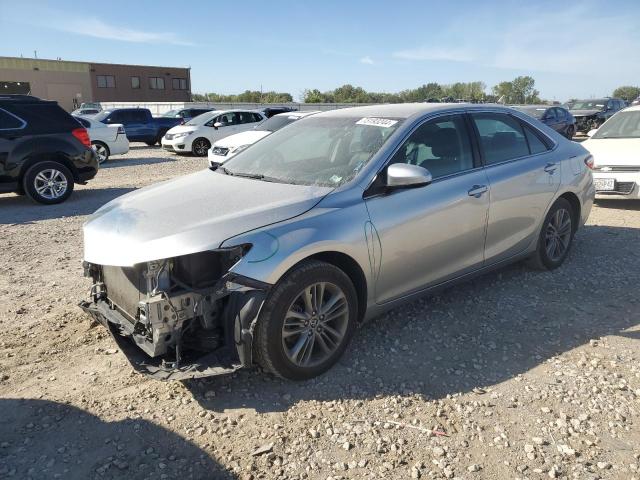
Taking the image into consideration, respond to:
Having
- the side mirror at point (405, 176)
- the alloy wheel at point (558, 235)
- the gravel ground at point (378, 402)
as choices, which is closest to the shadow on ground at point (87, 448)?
the gravel ground at point (378, 402)

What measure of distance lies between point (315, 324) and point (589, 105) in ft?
92.6

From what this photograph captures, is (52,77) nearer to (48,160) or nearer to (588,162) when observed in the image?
(48,160)

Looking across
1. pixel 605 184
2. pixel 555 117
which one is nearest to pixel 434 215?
pixel 605 184

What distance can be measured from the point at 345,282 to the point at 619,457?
1.78 m

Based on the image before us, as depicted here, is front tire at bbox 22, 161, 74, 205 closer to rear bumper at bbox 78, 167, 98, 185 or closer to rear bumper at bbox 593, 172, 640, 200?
rear bumper at bbox 78, 167, 98, 185

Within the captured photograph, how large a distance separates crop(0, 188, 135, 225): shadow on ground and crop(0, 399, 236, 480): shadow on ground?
5.85 metres

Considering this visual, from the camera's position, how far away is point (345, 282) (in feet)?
11.1

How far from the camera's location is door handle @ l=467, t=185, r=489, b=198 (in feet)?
13.7

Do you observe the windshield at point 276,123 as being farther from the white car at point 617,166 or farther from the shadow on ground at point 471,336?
the shadow on ground at point 471,336

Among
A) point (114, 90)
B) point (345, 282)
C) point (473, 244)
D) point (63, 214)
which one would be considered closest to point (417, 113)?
point (473, 244)

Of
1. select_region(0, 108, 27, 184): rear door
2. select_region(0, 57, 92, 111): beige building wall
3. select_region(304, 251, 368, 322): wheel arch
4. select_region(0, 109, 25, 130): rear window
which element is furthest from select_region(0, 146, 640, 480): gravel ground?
select_region(0, 57, 92, 111): beige building wall

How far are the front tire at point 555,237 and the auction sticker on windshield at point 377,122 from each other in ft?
6.85

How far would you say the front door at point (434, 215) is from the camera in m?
3.64

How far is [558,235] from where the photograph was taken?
5.36 metres
